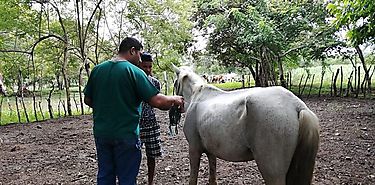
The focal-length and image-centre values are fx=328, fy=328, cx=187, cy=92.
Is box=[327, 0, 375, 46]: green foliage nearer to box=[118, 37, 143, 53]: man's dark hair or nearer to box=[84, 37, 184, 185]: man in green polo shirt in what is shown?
box=[118, 37, 143, 53]: man's dark hair

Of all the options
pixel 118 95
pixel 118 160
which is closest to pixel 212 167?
Result: pixel 118 160

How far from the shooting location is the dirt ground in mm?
4352

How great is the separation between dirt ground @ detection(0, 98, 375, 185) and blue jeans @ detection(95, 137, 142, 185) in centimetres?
170

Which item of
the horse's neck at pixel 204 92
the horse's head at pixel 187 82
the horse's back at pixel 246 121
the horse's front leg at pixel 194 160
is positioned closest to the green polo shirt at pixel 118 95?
the horse's back at pixel 246 121

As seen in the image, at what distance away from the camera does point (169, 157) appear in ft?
18.2

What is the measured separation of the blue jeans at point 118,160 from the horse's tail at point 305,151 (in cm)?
125

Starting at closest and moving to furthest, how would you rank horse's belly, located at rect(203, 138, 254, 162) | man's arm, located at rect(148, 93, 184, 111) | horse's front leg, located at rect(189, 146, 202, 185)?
man's arm, located at rect(148, 93, 184, 111) < horse's belly, located at rect(203, 138, 254, 162) < horse's front leg, located at rect(189, 146, 202, 185)

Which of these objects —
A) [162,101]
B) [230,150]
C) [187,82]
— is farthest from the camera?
[187,82]

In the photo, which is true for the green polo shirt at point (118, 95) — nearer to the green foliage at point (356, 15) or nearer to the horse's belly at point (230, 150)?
the horse's belly at point (230, 150)

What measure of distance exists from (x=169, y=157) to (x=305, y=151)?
10.8 feet

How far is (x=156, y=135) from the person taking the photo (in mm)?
3736

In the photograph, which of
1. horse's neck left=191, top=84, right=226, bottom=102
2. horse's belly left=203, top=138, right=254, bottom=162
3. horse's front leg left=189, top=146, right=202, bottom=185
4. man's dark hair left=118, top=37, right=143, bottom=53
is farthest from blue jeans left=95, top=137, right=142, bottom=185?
horse's neck left=191, top=84, right=226, bottom=102

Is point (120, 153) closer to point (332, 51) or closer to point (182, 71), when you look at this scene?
point (182, 71)

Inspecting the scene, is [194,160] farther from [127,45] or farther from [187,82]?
[127,45]
